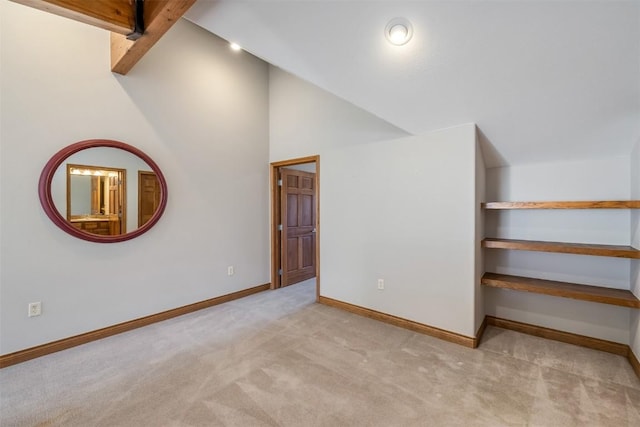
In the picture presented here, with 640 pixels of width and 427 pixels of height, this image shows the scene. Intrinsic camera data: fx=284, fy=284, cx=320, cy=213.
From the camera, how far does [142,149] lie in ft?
9.75

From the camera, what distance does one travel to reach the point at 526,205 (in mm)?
2523

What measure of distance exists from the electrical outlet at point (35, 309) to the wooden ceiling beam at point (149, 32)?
2193 mm

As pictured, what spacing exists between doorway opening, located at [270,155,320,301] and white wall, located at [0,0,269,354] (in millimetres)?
164

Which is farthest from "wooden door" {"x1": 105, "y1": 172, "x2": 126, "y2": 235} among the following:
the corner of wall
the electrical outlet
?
the corner of wall

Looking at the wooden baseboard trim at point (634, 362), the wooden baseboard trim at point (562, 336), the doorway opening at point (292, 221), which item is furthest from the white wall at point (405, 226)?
the wooden baseboard trim at point (634, 362)

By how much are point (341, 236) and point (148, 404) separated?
237 cm

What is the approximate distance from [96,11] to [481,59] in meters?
2.59

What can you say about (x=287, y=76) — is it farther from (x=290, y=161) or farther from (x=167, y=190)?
(x=167, y=190)

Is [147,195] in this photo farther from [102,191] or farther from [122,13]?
[122,13]

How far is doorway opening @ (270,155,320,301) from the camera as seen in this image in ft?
14.0

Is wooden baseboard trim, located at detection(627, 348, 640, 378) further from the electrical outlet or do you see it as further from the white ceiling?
the electrical outlet

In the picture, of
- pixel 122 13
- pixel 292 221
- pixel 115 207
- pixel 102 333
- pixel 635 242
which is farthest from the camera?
pixel 292 221

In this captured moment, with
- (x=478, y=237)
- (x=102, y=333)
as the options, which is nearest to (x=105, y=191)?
(x=102, y=333)

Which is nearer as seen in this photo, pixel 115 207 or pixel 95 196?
pixel 95 196
